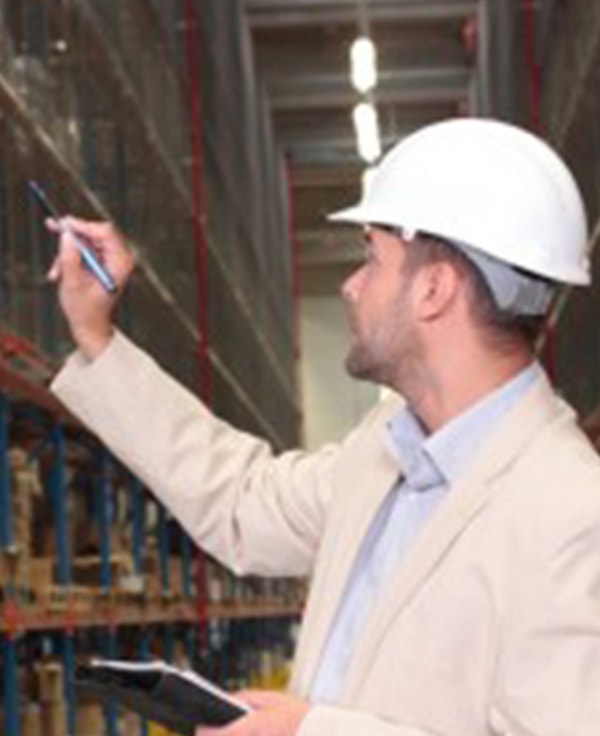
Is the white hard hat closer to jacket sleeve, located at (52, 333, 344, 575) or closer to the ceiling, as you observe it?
jacket sleeve, located at (52, 333, 344, 575)

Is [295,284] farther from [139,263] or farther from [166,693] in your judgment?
[166,693]

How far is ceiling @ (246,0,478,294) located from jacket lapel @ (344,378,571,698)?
16.7 m

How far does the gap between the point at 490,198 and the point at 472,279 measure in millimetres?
132

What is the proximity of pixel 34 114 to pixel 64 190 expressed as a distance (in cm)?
71

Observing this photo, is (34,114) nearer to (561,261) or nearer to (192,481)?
(192,481)

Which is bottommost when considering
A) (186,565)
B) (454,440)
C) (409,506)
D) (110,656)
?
(186,565)

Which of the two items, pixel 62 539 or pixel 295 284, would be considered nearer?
pixel 62 539

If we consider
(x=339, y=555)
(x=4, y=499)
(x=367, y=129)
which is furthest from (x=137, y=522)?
(x=367, y=129)

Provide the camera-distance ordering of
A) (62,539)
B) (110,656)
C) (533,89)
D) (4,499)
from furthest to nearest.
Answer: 1. (533,89)
2. (110,656)
3. (62,539)
4. (4,499)

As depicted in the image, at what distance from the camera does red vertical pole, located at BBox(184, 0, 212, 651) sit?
13.9 m

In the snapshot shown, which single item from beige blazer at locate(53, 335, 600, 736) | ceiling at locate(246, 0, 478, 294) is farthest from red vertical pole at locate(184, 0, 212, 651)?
beige blazer at locate(53, 335, 600, 736)

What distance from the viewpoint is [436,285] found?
3.10 meters

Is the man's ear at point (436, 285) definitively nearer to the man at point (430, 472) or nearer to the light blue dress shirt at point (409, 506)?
the man at point (430, 472)

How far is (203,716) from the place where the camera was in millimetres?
2846
